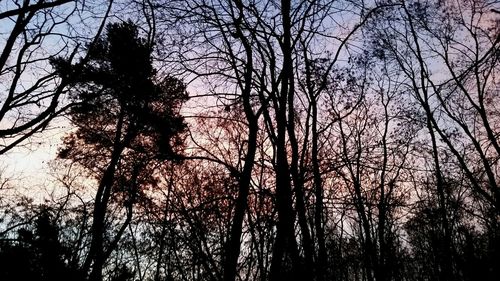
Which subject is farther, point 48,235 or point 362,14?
point 48,235

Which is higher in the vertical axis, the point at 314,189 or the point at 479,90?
the point at 479,90

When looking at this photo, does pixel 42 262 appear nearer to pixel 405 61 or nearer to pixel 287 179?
pixel 287 179

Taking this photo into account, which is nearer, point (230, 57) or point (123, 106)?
point (230, 57)

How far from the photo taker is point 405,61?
15867 mm

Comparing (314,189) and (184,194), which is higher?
(184,194)

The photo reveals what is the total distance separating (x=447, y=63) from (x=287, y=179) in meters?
11.6

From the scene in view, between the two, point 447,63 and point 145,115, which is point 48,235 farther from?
point 447,63

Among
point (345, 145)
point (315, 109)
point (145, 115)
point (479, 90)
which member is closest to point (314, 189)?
point (315, 109)

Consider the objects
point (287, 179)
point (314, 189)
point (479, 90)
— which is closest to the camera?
point (287, 179)

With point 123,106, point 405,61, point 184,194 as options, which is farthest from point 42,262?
point 405,61

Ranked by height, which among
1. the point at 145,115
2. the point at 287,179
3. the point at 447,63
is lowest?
the point at 287,179

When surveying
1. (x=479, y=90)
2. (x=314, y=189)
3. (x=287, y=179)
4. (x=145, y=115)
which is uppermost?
(x=479, y=90)

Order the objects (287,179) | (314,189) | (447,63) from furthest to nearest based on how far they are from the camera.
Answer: (447,63) < (314,189) < (287,179)

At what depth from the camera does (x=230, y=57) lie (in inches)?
303
